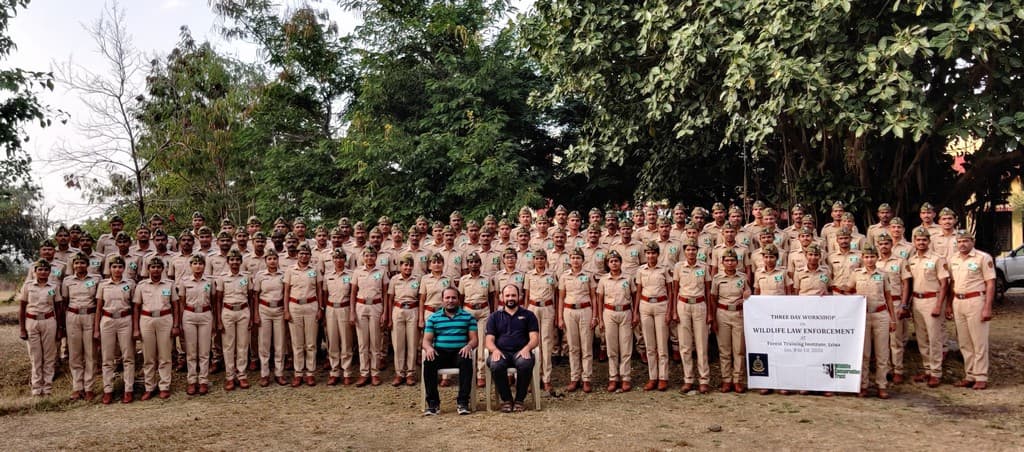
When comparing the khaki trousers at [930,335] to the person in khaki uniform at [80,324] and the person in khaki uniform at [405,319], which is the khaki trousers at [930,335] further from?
the person in khaki uniform at [80,324]

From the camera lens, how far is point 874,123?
827 centimetres

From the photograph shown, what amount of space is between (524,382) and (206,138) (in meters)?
11.4

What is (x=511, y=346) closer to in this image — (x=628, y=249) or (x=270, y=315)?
(x=628, y=249)

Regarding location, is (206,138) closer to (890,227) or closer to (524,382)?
(524,382)

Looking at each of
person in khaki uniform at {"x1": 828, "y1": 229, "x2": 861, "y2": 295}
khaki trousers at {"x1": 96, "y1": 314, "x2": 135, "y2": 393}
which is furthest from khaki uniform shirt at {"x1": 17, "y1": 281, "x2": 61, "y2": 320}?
person in khaki uniform at {"x1": 828, "y1": 229, "x2": 861, "y2": 295}

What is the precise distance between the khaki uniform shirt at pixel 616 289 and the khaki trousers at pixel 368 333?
2.42m

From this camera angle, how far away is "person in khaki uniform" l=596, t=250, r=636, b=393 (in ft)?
25.1

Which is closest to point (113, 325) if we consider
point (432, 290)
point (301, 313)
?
point (301, 313)

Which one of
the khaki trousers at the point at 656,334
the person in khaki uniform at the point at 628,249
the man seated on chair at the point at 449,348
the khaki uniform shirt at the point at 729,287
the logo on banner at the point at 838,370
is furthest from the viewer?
the person in khaki uniform at the point at 628,249

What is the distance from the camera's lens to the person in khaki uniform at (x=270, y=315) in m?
8.27

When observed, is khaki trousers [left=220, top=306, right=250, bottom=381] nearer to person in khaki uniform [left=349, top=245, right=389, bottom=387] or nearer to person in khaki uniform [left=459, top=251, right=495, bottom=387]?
person in khaki uniform [left=349, top=245, right=389, bottom=387]

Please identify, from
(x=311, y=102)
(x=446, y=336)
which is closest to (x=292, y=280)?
(x=446, y=336)

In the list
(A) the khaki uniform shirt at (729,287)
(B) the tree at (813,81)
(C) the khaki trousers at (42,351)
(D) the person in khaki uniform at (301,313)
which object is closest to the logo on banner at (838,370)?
(A) the khaki uniform shirt at (729,287)

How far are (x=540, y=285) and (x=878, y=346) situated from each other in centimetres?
326
